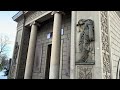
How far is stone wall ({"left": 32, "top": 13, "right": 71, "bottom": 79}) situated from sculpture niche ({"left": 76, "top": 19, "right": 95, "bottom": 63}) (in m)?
2.77

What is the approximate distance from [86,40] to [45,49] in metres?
5.52

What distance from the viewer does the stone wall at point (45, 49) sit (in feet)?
31.1

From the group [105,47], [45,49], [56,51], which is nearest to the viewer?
[105,47]

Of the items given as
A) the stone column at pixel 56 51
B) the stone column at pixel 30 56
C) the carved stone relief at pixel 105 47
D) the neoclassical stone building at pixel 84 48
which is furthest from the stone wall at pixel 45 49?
the carved stone relief at pixel 105 47

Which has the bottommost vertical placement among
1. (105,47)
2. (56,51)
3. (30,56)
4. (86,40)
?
(30,56)

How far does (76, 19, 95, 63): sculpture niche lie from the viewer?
664 cm

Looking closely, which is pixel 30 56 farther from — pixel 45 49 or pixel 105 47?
pixel 105 47

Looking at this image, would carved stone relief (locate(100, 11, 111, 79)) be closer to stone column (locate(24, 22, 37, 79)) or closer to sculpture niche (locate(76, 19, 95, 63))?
sculpture niche (locate(76, 19, 95, 63))

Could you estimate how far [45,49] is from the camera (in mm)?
11727

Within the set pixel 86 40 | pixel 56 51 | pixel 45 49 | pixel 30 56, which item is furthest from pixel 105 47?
pixel 30 56

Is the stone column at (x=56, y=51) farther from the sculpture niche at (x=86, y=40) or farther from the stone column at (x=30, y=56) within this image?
the stone column at (x=30, y=56)

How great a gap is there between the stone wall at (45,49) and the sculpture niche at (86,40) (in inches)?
109

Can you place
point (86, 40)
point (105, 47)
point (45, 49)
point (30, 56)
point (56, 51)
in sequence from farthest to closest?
point (45, 49), point (30, 56), point (56, 51), point (105, 47), point (86, 40)
